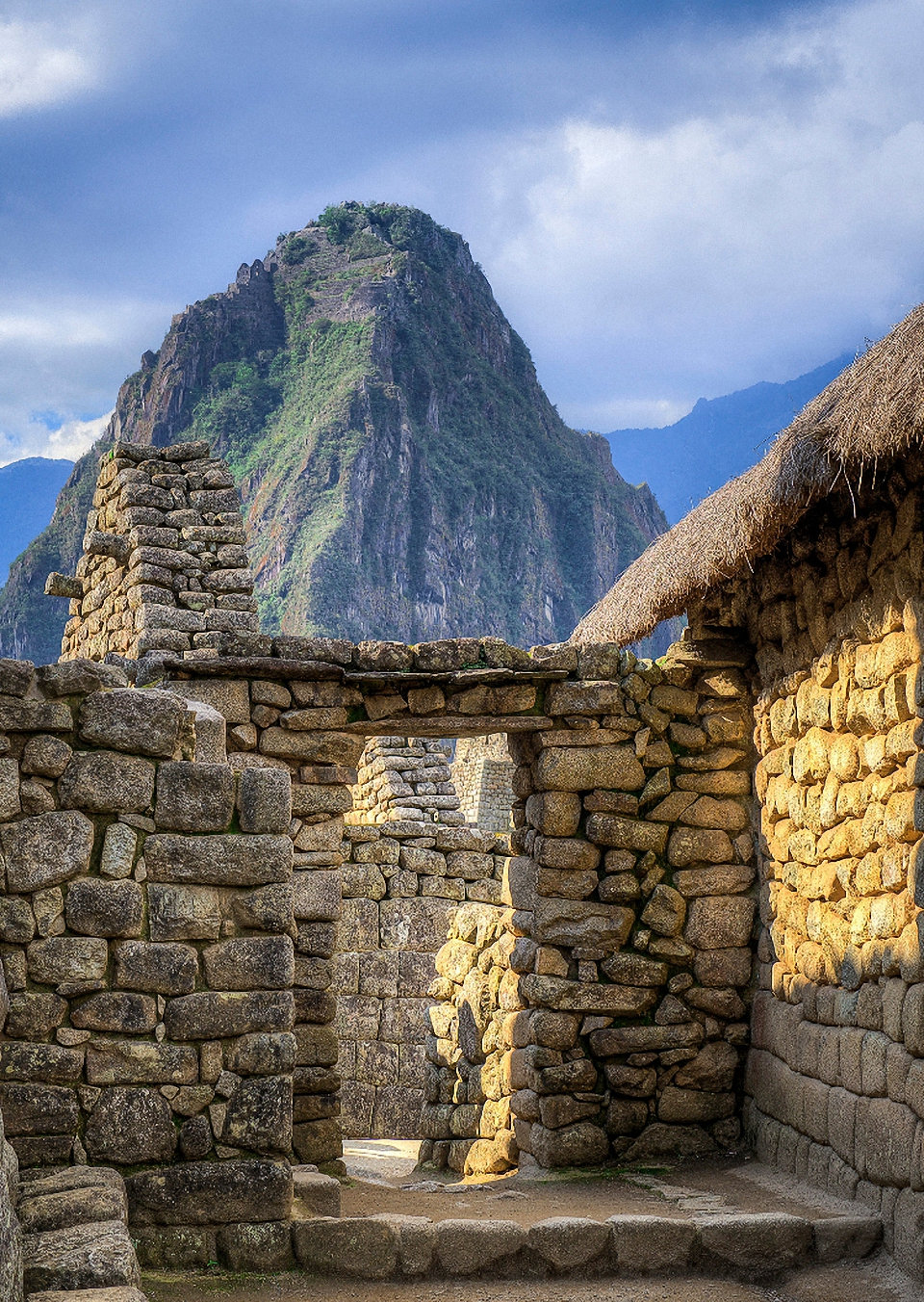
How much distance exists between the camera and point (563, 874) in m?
6.80

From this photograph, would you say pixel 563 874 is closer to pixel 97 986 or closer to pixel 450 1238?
pixel 450 1238

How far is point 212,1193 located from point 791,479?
132 inches

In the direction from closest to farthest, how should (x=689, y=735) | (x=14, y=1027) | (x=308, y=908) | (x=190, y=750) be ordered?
(x=14, y=1027) < (x=190, y=750) < (x=308, y=908) < (x=689, y=735)

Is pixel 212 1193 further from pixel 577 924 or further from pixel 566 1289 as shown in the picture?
pixel 577 924

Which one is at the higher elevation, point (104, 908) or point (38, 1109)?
point (104, 908)

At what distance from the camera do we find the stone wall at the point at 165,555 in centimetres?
786

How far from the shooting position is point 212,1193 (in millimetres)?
4066

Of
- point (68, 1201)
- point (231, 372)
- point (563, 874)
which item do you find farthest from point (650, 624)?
point (231, 372)

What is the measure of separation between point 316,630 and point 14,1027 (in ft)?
Result: 140

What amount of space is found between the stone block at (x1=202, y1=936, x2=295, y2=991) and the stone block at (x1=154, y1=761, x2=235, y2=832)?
1.27 ft

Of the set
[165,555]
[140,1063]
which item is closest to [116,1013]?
[140,1063]

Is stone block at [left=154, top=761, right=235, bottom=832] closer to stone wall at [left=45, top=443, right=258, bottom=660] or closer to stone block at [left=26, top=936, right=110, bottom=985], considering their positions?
stone block at [left=26, top=936, right=110, bottom=985]

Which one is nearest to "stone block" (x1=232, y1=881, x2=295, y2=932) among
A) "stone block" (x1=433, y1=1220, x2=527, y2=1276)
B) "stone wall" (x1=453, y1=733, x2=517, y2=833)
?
"stone block" (x1=433, y1=1220, x2=527, y2=1276)

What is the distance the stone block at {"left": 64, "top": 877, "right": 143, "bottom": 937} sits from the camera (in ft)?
13.3
